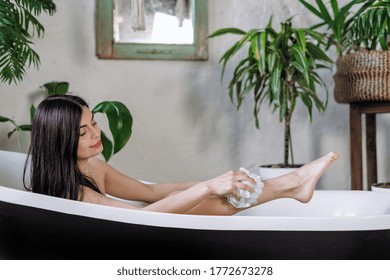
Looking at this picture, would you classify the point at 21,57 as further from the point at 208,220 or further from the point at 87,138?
the point at 208,220

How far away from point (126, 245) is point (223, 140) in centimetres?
157

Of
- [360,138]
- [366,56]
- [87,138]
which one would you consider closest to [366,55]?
[366,56]

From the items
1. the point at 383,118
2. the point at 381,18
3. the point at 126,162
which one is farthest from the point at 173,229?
the point at 383,118

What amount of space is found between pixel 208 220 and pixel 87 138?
409mm

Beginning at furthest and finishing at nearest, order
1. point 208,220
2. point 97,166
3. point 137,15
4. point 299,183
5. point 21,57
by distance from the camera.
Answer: point 137,15 → point 21,57 → point 97,166 → point 299,183 → point 208,220

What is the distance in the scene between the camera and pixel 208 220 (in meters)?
1.11

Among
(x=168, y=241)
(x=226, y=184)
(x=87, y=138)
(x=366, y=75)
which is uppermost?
(x=366, y=75)

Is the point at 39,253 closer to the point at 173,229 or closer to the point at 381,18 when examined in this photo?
the point at 173,229

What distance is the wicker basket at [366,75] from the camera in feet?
6.86

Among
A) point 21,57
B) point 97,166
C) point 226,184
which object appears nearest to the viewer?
point 226,184

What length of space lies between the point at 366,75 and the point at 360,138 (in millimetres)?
349

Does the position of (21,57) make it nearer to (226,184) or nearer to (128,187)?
(128,187)

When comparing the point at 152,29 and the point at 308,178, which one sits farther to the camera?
the point at 152,29

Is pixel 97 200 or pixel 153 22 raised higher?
pixel 153 22
